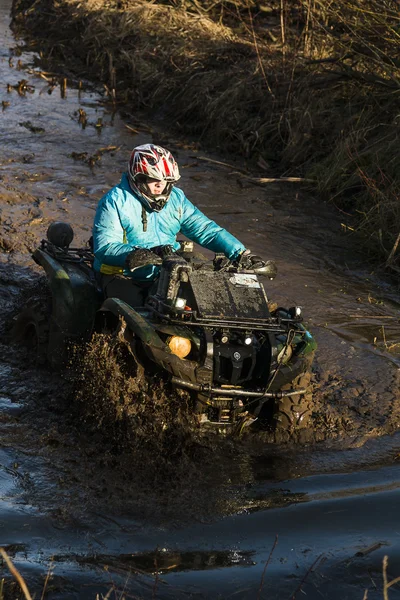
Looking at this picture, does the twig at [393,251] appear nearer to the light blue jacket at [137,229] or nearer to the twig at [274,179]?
the twig at [274,179]

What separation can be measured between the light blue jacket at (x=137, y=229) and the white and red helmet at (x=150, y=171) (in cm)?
11

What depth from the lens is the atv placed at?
6.27 meters

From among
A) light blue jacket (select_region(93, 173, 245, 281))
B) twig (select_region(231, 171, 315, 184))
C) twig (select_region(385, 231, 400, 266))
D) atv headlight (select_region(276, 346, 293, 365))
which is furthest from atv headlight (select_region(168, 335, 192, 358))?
twig (select_region(231, 171, 315, 184))

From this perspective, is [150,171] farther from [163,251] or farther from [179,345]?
[179,345]

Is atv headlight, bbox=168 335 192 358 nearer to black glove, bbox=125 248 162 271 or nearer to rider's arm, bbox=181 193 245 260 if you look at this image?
black glove, bbox=125 248 162 271

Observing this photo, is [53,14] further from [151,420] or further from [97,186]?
[151,420]

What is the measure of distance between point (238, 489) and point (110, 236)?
7.46 feet

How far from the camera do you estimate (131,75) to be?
57.5 ft

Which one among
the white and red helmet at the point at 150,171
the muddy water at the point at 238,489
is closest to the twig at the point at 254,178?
the muddy water at the point at 238,489

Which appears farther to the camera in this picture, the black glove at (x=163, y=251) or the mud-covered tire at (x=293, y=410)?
the black glove at (x=163, y=251)

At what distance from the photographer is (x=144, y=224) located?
7.63 metres

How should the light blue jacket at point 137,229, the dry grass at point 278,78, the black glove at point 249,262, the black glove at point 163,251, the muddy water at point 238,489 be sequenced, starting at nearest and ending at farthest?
the muddy water at point 238,489 < the black glove at point 163,251 < the black glove at point 249,262 < the light blue jacket at point 137,229 < the dry grass at point 278,78

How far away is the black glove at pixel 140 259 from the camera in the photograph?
263 inches

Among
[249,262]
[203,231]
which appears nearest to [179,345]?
[249,262]
